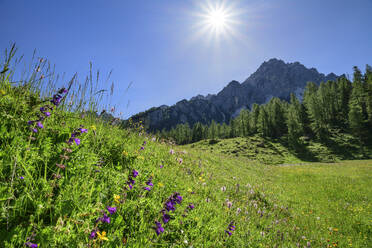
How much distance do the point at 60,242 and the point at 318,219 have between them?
811cm

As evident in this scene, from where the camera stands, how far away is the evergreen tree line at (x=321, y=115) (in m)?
58.6

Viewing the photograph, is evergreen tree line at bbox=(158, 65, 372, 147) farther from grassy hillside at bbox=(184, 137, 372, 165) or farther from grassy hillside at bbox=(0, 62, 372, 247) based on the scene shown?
grassy hillside at bbox=(0, 62, 372, 247)

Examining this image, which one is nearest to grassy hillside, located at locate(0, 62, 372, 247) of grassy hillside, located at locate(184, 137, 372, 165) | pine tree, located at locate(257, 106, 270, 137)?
grassy hillside, located at locate(184, 137, 372, 165)

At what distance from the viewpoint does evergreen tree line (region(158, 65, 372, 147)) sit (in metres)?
58.6

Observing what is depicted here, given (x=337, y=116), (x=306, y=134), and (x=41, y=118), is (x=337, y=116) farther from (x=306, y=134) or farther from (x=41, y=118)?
(x=41, y=118)

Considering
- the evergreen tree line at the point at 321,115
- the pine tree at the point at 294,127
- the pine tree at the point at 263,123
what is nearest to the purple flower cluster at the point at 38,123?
the evergreen tree line at the point at 321,115

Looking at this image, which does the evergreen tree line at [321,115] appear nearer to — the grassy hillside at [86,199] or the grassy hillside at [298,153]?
the grassy hillside at [298,153]

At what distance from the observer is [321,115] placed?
6538 cm

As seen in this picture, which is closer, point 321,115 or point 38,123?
point 38,123

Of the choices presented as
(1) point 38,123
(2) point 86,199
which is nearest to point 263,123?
(2) point 86,199

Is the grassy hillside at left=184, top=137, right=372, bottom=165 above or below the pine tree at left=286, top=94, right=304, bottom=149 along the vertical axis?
below

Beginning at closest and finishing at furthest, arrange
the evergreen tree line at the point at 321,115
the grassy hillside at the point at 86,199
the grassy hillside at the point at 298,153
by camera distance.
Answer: the grassy hillside at the point at 86,199
the grassy hillside at the point at 298,153
the evergreen tree line at the point at 321,115

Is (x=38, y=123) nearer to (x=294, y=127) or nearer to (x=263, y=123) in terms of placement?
(x=294, y=127)

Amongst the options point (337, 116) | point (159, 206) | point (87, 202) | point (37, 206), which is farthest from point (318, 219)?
point (337, 116)
